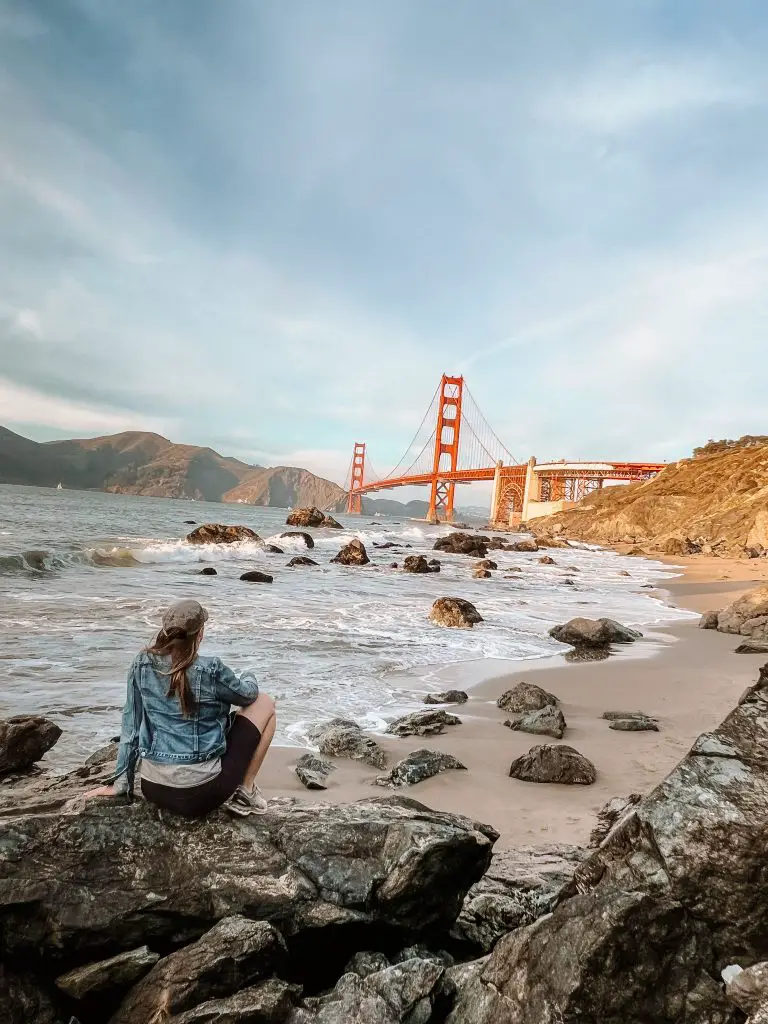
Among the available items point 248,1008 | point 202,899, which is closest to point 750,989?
point 248,1008

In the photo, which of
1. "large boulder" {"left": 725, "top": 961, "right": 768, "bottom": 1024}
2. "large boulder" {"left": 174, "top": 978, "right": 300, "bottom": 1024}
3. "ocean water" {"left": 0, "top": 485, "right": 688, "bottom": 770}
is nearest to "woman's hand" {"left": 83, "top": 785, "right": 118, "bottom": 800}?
"large boulder" {"left": 174, "top": 978, "right": 300, "bottom": 1024}

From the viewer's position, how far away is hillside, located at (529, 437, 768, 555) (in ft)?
108

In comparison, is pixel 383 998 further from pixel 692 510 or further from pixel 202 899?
pixel 692 510

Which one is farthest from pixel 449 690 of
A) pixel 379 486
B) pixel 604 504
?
pixel 379 486

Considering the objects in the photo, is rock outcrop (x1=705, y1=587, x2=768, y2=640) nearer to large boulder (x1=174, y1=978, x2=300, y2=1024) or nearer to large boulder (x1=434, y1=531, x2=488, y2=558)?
large boulder (x1=174, y1=978, x2=300, y2=1024)

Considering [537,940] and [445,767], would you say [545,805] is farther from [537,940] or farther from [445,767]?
[537,940]

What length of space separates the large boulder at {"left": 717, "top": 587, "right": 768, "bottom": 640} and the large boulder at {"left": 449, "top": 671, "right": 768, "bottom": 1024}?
28.8 feet

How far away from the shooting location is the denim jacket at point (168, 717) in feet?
8.02

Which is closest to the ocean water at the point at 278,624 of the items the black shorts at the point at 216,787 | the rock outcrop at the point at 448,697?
the rock outcrop at the point at 448,697

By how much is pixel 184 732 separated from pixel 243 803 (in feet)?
1.24

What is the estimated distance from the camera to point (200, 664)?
2.48 m

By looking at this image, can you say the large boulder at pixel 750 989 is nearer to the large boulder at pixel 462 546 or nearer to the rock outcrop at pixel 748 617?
the rock outcrop at pixel 748 617

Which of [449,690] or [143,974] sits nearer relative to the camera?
[143,974]

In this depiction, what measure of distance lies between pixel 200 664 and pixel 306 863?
861 millimetres
